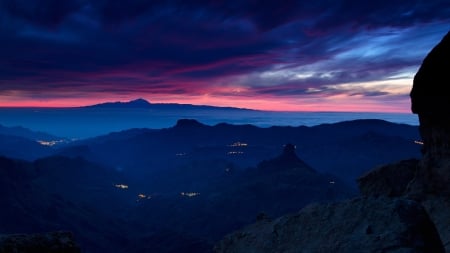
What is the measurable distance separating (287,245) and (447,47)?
687 inches

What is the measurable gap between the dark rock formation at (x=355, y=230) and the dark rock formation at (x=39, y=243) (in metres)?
6.42

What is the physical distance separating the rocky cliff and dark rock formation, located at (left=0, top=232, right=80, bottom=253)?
6.42m

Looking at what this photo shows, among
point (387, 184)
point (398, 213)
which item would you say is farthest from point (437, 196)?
point (398, 213)

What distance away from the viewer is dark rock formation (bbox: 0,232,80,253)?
7.53 metres

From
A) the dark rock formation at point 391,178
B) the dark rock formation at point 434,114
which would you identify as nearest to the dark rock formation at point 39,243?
the dark rock formation at point 434,114

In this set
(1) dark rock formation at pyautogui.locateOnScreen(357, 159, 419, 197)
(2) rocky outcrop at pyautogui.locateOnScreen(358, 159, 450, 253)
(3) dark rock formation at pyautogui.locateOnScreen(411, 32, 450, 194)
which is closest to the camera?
(2) rocky outcrop at pyautogui.locateOnScreen(358, 159, 450, 253)

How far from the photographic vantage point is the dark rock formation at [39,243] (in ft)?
24.7

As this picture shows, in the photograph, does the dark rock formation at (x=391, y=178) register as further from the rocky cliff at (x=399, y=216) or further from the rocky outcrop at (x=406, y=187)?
the rocky cliff at (x=399, y=216)

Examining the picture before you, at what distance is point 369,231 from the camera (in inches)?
369

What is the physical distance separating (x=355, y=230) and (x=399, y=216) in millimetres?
1270

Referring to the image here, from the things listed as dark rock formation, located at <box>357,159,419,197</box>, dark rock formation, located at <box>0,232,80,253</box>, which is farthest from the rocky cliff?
dark rock formation, located at <box>0,232,80,253</box>

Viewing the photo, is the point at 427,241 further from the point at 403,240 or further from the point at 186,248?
the point at 186,248

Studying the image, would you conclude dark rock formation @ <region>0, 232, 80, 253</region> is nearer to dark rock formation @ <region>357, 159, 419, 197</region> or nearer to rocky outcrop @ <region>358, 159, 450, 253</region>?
rocky outcrop @ <region>358, 159, 450, 253</region>

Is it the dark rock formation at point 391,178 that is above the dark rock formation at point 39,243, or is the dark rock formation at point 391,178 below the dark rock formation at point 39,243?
below
